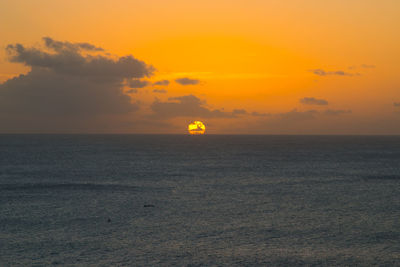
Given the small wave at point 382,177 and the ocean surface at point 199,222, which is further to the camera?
the small wave at point 382,177

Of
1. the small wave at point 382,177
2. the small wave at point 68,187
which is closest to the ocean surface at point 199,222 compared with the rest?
Answer: the small wave at point 68,187

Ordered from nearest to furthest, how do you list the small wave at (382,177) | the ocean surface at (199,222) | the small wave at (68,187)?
the ocean surface at (199,222) < the small wave at (68,187) < the small wave at (382,177)

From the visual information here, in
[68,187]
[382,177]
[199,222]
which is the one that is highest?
[382,177]

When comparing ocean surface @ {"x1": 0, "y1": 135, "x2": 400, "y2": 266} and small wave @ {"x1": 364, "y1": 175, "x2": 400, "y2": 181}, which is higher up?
small wave @ {"x1": 364, "y1": 175, "x2": 400, "y2": 181}

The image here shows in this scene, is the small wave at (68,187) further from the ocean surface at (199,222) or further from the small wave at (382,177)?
the small wave at (382,177)

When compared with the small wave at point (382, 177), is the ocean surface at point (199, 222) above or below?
below

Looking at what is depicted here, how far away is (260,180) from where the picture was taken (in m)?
100

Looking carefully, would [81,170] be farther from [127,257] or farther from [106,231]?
[127,257]

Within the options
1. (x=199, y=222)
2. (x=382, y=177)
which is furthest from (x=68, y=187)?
(x=382, y=177)

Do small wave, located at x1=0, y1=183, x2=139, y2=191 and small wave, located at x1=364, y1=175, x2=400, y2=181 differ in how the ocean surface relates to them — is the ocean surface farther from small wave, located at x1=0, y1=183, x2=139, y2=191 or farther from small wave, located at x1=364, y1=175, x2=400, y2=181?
small wave, located at x1=364, y1=175, x2=400, y2=181

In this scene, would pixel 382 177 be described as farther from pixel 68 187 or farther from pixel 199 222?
pixel 68 187

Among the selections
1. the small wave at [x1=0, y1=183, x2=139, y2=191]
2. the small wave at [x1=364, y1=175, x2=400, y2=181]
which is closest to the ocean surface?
the small wave at [x1=0, y1=183, x2=139, y2=191]

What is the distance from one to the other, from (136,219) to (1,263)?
20762mm

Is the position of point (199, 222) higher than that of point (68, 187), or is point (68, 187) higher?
point (68, 187)
